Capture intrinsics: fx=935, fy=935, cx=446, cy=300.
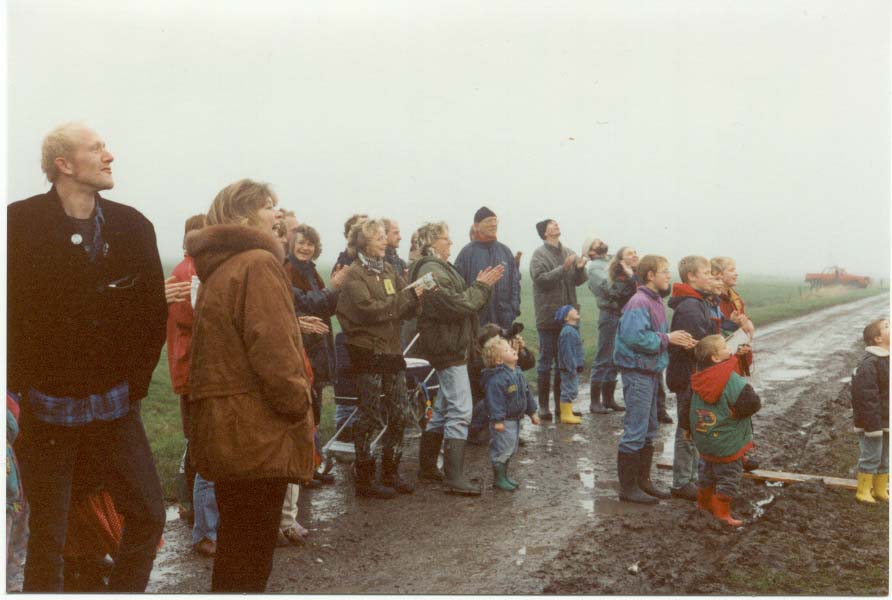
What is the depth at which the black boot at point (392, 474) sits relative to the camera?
5.99 meters

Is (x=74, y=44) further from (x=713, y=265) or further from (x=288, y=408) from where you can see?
(x=713, y=265)

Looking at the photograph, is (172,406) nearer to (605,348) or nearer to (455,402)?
(455,402)

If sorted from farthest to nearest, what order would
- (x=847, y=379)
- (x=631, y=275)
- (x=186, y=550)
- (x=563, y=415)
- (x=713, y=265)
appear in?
(x=847, y=379), (x=563, y=415), (x=631, y=275), (x=713, y=265), (x=186, y=550)

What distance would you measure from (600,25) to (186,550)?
11.9ft

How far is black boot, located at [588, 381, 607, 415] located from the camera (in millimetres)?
8672

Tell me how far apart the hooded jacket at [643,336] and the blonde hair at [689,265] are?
249mm

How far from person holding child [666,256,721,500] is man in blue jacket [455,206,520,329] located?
1.48m

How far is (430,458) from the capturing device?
6.32 meters

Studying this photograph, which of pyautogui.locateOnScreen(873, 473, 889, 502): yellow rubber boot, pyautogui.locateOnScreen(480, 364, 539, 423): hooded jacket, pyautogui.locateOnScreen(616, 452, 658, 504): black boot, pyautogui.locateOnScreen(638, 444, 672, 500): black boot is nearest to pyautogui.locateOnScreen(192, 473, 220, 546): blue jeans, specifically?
pyautogui.locateOnScreen(480, 364, 539, 423): hooded jacket

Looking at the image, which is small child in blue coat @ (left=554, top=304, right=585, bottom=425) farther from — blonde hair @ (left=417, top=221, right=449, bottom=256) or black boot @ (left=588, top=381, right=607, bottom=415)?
blonde hair @ (left=417, top=221, right=449, bottom=256)

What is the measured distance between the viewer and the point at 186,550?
482 cm

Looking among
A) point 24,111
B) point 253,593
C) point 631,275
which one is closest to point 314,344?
point 24,111

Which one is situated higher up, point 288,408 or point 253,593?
point 288,408

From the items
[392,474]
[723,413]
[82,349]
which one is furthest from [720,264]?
[82,349]
